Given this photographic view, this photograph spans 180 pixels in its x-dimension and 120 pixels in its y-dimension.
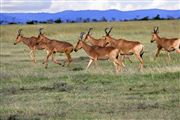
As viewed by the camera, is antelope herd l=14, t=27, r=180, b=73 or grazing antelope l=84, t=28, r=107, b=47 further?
grazing antelope l=84, t=28, r=107, b=47

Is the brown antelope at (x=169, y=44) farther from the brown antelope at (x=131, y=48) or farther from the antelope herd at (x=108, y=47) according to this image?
the brown antelope at (x=131, y=48)

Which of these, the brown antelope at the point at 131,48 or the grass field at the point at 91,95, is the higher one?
the brown antelope at the point at 131,48

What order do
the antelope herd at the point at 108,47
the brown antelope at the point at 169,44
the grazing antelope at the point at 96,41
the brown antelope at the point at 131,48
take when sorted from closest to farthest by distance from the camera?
the antelope herd at the point at 108,47 < the brown antelope at the point at 131,48 < the grazing antelope at the point at 96,41 < the brown antelope at the point at 169,44

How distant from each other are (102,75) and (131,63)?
7070 mm

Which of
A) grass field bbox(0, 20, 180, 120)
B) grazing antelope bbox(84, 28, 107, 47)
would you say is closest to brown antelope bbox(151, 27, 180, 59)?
grazing antelope bbox(84, 28, 107, 47)

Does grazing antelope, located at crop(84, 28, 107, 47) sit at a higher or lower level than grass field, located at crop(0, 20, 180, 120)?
higher

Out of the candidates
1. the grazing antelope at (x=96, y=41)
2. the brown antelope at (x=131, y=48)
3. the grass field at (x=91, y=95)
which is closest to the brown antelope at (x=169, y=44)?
the grazing antelope at (x=96, y=41)

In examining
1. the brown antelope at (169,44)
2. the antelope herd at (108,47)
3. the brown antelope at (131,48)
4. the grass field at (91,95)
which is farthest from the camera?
the brown antelope at (169,44)

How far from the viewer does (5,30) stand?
6241 centimetres

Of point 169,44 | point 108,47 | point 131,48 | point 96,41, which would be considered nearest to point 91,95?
point 108,47

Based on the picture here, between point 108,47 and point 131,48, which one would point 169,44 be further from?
point 108,47

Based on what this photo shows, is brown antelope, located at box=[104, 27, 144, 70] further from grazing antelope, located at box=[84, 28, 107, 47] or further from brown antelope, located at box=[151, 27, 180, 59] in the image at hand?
brown antelope, located at box=[151, 27, 180, 59]

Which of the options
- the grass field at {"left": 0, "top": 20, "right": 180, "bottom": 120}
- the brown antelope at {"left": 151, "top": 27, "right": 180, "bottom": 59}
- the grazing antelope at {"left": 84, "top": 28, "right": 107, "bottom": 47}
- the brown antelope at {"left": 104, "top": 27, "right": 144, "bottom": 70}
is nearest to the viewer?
the grass field at {"left": 0, "top": 20, "right": 180, "bottom": 120}

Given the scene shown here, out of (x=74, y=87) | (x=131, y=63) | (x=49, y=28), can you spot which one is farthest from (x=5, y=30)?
(x=74, y=87)
